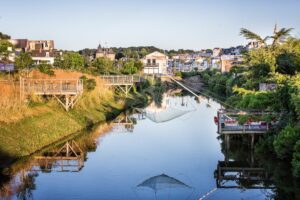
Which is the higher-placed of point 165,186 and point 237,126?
point 237,126

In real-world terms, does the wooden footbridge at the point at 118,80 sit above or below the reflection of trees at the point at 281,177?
above

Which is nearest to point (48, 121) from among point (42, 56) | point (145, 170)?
point (145, 170)

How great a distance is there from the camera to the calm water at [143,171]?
2025 centimetres

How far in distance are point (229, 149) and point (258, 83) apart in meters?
10.9

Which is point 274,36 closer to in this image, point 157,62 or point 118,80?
point 118,80

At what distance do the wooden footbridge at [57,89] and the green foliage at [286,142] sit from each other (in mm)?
18298

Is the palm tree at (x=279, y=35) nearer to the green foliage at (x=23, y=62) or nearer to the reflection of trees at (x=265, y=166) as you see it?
the reflection of trees at (x=265, y=166)

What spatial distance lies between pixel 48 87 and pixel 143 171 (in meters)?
15.3

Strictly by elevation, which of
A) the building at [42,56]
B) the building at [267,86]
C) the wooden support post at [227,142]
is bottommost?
the wooden support post at [227,142]

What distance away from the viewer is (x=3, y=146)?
2453cm

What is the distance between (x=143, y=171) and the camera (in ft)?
79.3

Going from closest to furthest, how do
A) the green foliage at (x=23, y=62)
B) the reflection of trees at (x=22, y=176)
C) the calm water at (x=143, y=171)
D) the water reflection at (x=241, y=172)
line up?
the reflection of trees at (x=22, y=176) → the calm water at (x=143, y=171) → the water reflection at (x=241, y=172) → the green foliage at (x=23, y=62)

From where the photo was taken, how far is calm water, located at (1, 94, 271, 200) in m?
20.2

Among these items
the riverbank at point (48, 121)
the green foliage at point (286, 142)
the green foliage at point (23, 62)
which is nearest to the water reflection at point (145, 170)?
the riverbank at point (48, 121)
